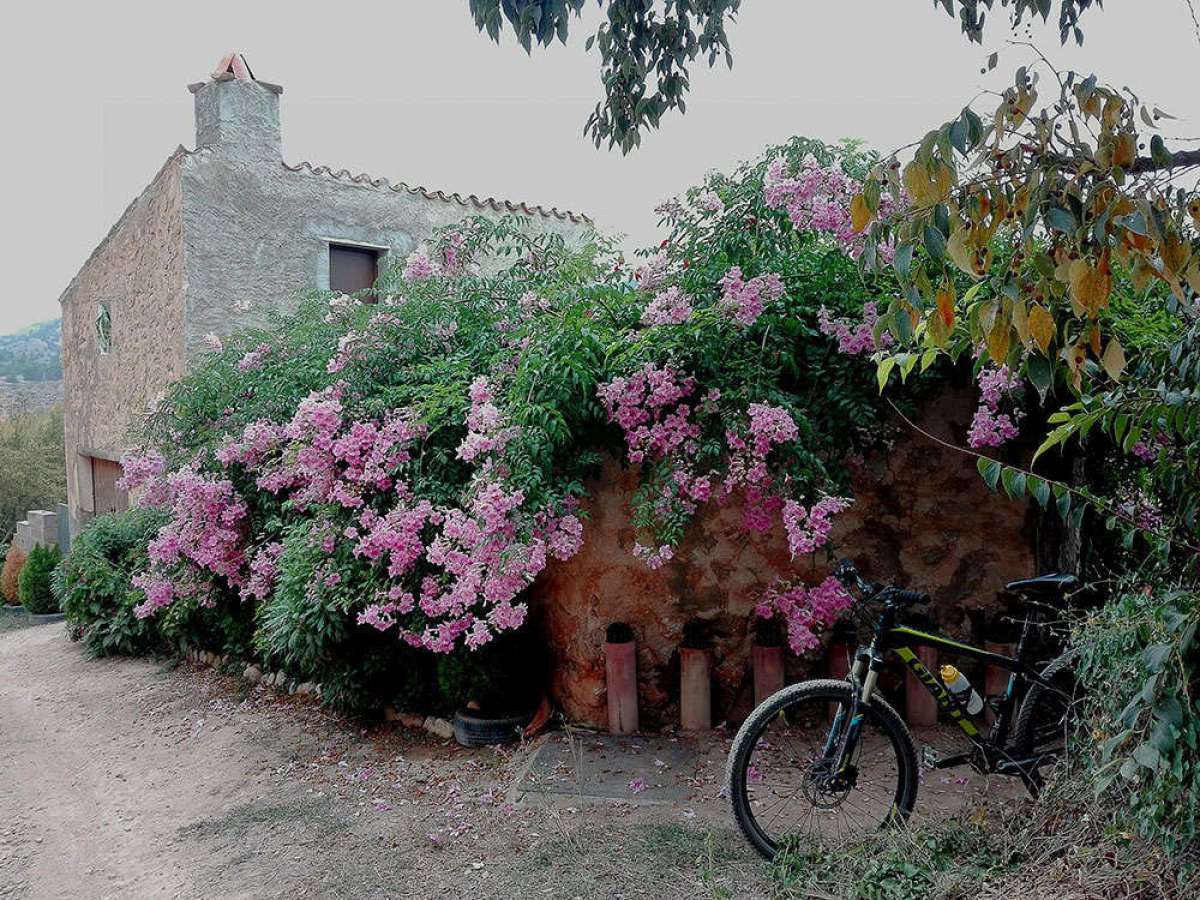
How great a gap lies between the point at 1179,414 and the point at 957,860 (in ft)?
4.49

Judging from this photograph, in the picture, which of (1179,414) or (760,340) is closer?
(1179,414)

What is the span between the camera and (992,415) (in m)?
3.60

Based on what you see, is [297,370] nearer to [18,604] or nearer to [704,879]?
[704,879]

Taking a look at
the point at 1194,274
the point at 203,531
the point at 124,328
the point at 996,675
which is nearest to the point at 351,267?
the point at 124,328

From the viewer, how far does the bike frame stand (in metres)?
2.80

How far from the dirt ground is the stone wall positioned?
13830mm

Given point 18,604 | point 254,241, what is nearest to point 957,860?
point 254,241

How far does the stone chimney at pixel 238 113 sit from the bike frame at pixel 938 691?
8.00 m

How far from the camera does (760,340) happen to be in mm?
3738

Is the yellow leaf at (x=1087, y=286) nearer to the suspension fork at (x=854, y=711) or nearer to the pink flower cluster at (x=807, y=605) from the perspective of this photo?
the suspension fork at (x=854, y=711)

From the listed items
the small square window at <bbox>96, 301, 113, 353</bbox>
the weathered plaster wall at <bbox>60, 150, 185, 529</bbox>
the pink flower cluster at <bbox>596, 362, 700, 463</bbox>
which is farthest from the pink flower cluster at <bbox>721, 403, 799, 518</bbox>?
the small square window at <bbox>96, 301, 113, 353</bbox>

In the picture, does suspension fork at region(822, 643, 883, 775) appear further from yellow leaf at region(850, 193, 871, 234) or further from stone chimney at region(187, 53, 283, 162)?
stone chimney at region(187, 53, 283, 162)

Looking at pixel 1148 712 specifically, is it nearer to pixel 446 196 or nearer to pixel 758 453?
pixel 758 453

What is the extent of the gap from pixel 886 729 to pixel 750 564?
1.32 m
